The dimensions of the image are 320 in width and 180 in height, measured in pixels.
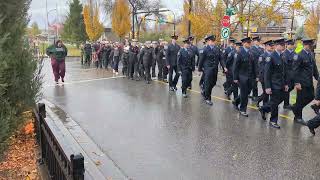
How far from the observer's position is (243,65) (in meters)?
9.47

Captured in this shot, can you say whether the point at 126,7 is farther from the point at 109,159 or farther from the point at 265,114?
the point at 109,159

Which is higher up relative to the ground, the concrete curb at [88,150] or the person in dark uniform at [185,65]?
the person in dark uniform at [185,65]

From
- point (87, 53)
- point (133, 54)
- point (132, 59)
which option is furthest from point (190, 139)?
point (87, 53)

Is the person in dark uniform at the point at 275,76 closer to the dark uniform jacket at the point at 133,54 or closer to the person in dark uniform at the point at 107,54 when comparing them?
the dark uniform jacket at the point at 133,54

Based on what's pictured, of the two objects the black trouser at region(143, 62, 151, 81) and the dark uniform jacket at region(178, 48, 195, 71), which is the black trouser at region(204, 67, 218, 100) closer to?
the dark uniform jacket at region(178, 48, 195, 71)

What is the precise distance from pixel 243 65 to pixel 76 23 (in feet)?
157

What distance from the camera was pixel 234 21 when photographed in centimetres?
2291

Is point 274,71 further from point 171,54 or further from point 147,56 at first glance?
point 147,56

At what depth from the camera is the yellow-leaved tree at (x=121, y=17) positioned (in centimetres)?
4072

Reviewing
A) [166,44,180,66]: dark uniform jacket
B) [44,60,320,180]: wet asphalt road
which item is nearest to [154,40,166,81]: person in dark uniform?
[166,44,180,66]: dark uniform jacket

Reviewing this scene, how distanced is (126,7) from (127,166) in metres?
36.6

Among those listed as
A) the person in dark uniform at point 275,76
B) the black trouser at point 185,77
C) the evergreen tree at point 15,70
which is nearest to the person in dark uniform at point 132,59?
the black trouser at point 185,77

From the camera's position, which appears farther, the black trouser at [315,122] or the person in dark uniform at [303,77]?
the person in dark uniform at [303,77]

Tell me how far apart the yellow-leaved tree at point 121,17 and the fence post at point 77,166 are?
127ft
